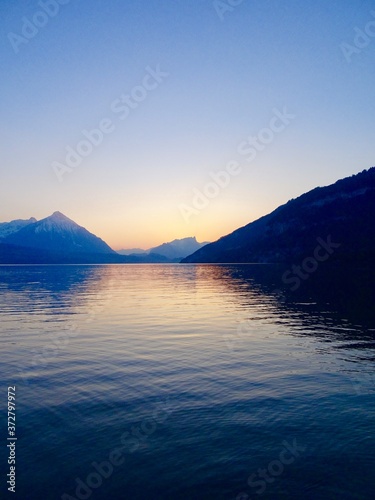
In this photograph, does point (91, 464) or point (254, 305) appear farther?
point (254, 305)

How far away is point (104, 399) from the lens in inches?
736

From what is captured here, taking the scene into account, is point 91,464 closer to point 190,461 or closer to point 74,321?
point 190,461

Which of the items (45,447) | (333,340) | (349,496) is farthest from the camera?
(333,340)

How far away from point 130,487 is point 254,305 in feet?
167

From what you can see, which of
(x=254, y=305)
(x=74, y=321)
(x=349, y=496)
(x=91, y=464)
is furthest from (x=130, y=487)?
(x=254, y=305)

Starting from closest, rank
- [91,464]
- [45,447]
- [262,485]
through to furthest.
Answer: [262,485] < [91,464] < [45,447]

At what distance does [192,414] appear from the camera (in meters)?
16.7

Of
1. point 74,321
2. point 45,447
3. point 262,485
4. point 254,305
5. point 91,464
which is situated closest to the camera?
point 262,485

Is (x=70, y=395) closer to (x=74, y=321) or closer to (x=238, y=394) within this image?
(x=238, y=394)

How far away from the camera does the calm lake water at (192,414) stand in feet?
38.1

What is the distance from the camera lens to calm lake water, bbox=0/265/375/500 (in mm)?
11625

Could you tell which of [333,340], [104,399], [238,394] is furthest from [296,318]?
[104,399]

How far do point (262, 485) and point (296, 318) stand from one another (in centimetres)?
3736

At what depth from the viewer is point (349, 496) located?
1074 cm
